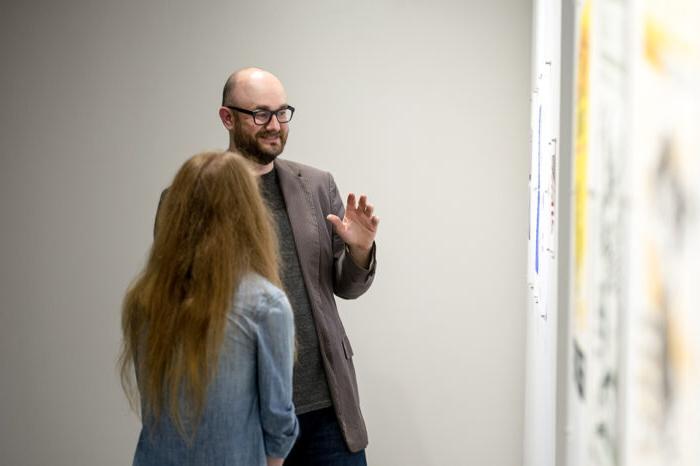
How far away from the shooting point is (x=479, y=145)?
4.01 meters

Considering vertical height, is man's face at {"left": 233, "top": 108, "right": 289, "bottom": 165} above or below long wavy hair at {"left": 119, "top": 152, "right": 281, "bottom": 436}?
above

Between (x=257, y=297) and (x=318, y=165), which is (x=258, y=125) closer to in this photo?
(x=257, y=297)

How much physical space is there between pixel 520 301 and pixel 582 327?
108 inches

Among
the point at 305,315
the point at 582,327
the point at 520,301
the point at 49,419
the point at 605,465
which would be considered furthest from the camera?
the point at 49,419

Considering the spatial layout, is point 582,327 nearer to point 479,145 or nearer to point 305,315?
point 305,315

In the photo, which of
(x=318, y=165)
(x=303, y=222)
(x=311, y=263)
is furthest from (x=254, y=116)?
(x=318, y=165)

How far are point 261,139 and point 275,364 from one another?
3.11 ft

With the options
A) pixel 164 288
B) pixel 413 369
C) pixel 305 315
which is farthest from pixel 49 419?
pixel 164 288

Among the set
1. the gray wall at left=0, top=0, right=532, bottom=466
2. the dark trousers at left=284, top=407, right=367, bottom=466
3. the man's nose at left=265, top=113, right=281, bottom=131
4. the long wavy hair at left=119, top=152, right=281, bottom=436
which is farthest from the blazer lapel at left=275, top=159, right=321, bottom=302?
the gray wall at left=0, top=0, right=532, bottom=466

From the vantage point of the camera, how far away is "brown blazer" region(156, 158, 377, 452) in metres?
2.61

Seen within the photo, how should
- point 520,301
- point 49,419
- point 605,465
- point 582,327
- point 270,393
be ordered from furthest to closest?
point 49,419
point 520,301
point 270,393
point 582,327
point 605,465

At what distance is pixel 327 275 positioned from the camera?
107 inches

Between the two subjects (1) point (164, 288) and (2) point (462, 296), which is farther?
(2) point (462, 296)

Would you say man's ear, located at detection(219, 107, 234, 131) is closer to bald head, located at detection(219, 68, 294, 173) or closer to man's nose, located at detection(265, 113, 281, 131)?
bald head, located at detection(219, 68, 294, 173)
